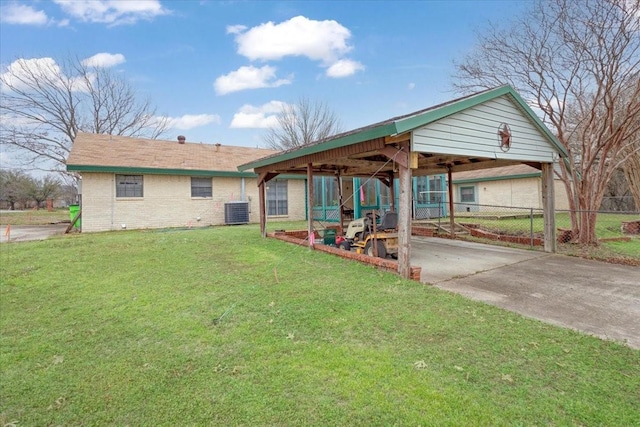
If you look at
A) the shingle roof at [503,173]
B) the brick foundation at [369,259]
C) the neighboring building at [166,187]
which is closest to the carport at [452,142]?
the brick foundation at [369,259]

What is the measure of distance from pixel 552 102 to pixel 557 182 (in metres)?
14.8

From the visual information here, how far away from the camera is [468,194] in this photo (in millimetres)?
23391

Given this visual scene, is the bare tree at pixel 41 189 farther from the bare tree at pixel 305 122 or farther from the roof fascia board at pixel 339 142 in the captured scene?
the roof fascia board at pixel 339 142

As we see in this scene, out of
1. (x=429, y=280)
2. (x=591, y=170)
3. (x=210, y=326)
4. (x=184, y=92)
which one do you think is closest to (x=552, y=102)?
(x=591, y=170)

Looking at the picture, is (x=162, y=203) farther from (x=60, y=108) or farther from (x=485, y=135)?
(x=60, y=108)

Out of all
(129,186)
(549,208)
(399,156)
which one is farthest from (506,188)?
(129,186)

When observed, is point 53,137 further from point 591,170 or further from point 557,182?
point 557,182

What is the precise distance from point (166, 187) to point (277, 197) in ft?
17.0

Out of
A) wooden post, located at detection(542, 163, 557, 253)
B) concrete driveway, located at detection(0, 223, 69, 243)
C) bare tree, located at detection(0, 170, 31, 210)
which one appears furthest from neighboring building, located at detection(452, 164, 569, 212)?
bare tree, located at detection(0, 170, 31, 210)

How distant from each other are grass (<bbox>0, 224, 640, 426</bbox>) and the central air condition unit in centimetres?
1008

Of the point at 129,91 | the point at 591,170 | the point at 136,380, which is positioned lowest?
the point at 136,380

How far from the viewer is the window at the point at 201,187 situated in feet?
49.6

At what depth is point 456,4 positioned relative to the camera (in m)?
11.1

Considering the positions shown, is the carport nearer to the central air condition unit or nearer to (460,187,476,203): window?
the central air condition unit
